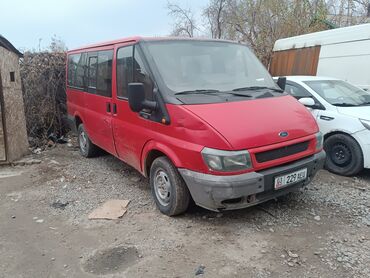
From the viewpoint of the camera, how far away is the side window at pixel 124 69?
14.9 feet

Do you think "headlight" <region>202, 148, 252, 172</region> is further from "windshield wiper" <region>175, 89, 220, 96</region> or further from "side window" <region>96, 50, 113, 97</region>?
"side window" <region>96, 50, 113, 97</region>

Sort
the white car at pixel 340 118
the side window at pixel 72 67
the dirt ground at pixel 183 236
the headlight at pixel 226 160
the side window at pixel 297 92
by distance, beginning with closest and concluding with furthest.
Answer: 1. the dirt ground at pixel 183 236
2. the headlight at pixel 226 160
3. the white car at pixel 340 118
4. the side window at pixel 297 92
5. the side window at pixel 72 67

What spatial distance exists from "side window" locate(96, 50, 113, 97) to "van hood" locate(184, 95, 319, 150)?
6.35 ft

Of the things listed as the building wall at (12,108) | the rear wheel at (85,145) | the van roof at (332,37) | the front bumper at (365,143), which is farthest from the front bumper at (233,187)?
the van roof at (332,37)

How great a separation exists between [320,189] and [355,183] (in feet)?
2.32

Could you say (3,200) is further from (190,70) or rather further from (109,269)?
(190,70)

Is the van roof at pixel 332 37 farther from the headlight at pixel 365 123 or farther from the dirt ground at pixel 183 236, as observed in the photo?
the dirt ground at pixel 183 236

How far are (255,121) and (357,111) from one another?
8.90ft

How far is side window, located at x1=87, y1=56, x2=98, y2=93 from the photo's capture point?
573cm

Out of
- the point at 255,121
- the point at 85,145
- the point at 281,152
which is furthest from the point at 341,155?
the point at 85,145

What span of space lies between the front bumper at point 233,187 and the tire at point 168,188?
0.67ft

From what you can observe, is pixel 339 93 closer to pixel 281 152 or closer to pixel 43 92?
pixel 281 152

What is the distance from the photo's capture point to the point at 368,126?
203 inches

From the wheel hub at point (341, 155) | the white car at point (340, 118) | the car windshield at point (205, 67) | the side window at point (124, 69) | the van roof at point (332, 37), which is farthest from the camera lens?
the van roof at point (332, 37)
